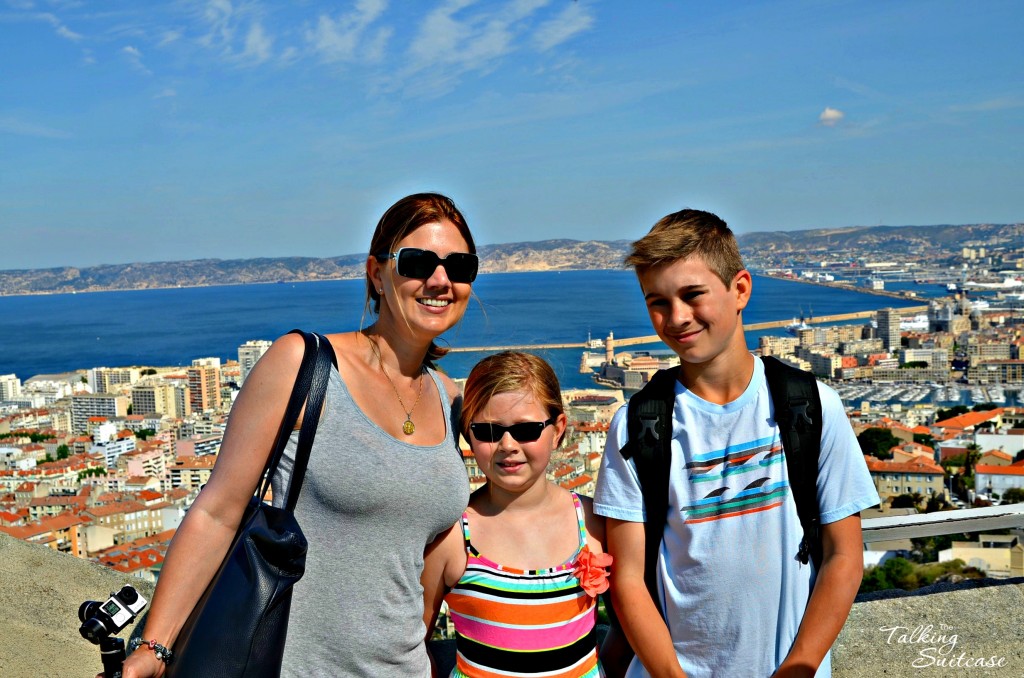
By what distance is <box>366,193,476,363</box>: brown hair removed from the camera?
4.62ft

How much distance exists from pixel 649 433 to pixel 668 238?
29 cm

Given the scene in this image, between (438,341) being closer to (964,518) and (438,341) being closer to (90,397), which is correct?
(964,518)

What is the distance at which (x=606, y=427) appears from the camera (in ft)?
26.6

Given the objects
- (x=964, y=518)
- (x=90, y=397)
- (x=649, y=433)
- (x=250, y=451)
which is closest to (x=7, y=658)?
(x=250, y=451)

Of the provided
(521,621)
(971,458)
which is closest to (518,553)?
(521,621)

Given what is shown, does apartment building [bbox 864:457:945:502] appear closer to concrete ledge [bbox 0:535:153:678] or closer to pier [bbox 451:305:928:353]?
concrete ledge [bbox 0:535:153:678]

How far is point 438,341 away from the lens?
63.2 inches

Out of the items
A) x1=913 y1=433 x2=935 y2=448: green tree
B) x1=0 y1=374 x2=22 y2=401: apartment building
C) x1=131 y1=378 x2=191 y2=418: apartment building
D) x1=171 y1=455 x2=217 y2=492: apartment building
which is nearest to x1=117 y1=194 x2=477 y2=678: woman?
x1=913 y1=433 x2=935 y2=448: green tree

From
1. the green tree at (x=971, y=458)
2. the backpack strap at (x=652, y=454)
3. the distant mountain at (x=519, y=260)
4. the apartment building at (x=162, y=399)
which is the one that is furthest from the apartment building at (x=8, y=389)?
the backpack strap at (x=652, y=454)

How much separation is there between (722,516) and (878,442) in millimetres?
23308

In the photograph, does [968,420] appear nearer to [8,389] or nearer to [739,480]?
[739,480]

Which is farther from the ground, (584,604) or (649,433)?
(649,433)

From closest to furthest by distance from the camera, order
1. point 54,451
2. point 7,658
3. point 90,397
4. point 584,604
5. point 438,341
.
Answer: point 584,604 → point 438,341 → point 7,658 → point 54,451 → point 90,397

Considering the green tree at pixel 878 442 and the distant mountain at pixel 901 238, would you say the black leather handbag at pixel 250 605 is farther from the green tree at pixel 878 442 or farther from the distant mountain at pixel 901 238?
the distant mountain at pixel 901 238
